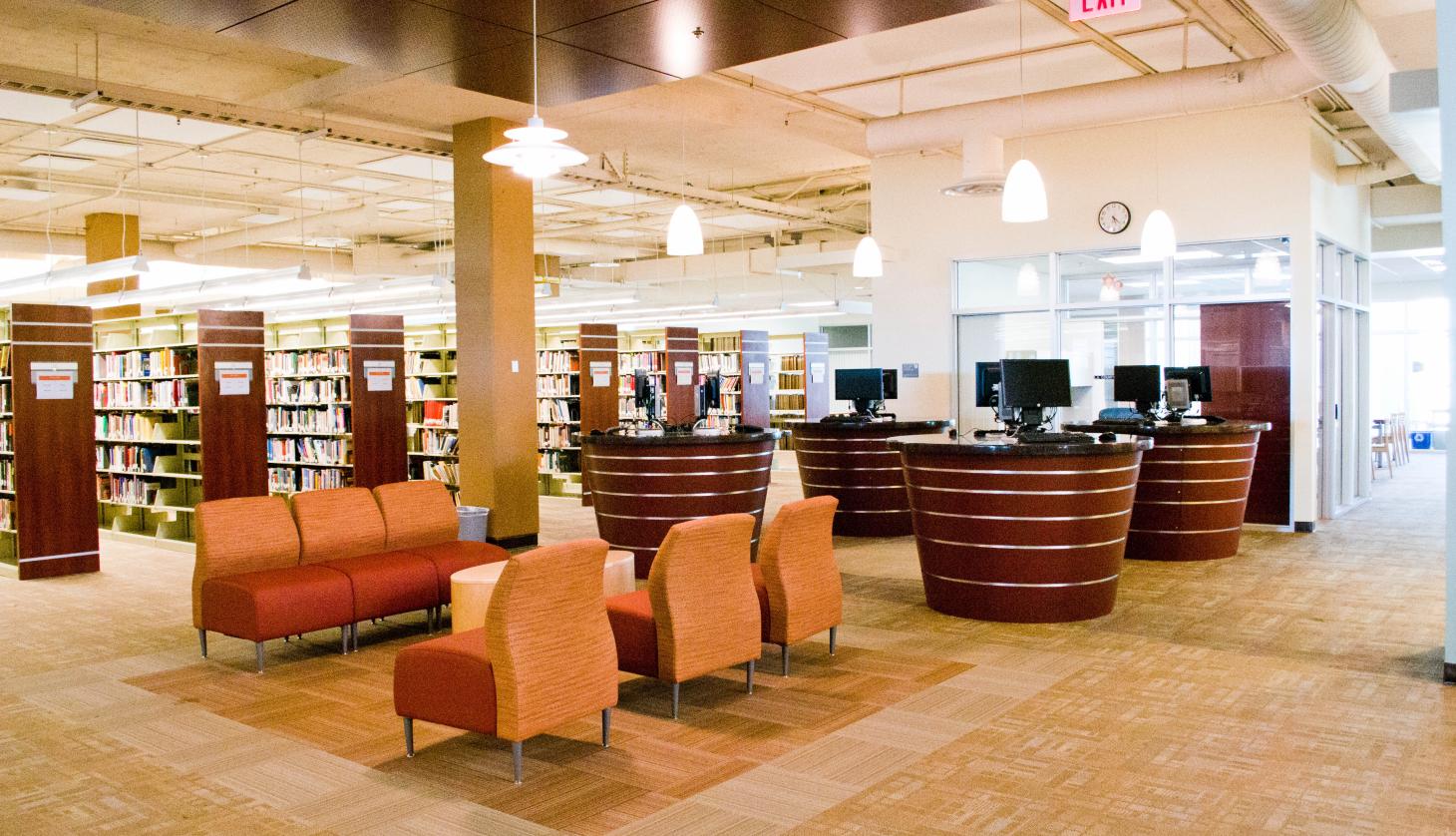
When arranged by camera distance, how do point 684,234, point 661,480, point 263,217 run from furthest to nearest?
1. point 263,217
2. point 684,234
3. point 661,480

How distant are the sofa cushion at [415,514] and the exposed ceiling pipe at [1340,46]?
18.6 ft

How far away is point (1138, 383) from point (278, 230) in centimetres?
1297

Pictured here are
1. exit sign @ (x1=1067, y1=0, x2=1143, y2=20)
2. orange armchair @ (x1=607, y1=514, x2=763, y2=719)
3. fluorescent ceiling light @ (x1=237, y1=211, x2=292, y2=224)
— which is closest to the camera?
orange armchair @ (x1=607, y1=514, x2=763, y2=719)

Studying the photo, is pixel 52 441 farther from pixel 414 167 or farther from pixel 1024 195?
pixel 1024 195

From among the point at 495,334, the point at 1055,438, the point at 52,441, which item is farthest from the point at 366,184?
the point at 1055,438

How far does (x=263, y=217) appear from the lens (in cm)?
1628

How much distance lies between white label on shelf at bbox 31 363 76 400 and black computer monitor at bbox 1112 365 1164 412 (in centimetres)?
889

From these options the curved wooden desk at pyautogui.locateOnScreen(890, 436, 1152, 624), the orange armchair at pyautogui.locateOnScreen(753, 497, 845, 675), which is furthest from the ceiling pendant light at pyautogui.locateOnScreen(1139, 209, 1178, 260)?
the orange armchair at pyautogui.locateOnScreen(753, 497, 845, 675)

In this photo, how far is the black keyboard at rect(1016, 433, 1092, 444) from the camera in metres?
6.56

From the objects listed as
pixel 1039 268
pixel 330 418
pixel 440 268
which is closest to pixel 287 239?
pixel 440 268

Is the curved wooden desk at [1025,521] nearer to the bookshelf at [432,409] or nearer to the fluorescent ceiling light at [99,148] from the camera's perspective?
the bookshelf at [432,409]

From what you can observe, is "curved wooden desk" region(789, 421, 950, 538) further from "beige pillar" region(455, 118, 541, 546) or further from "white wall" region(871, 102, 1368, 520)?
"beige pillar" region(455, 118, 541, 546)

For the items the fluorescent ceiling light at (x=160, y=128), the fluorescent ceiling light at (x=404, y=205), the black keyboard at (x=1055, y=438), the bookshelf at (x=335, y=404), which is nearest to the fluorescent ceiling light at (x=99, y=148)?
the fluorescent ceiling light at (x=160, y=128)

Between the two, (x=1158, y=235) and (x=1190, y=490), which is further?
(x=1158, y=235)
